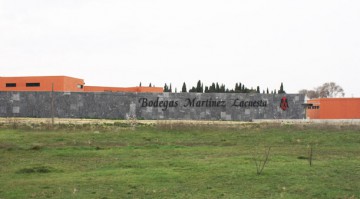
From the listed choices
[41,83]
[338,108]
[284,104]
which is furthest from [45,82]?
[338,108]

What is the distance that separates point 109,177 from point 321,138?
1788 cm

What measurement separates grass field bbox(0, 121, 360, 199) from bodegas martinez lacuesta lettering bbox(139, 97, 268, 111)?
26.3 metres

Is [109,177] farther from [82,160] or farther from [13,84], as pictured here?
[13,84]

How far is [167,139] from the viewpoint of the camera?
26.1m

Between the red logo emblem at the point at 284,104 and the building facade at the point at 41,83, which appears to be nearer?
the red logo emblem at the point at 284,104

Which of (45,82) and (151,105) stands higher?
(45,82)

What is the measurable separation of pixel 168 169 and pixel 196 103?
3902 centimetres

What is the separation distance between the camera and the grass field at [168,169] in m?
10.9

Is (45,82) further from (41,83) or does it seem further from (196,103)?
(196,103)

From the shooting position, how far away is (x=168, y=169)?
555 inches

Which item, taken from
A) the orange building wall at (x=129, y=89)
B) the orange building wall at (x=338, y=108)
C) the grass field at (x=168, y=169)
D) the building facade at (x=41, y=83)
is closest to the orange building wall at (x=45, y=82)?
the building facade at (x=41, y=83)

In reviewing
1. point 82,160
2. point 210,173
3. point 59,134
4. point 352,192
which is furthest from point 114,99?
point 352,192

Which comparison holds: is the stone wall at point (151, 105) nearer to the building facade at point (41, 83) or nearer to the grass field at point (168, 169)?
the building facade at point (41, 83)

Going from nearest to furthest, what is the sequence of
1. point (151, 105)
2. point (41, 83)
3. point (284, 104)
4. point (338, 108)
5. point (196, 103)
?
point (151, 105) → point (196, 103) → point (284, 104) → point (338, 108) → point (41, 83)
